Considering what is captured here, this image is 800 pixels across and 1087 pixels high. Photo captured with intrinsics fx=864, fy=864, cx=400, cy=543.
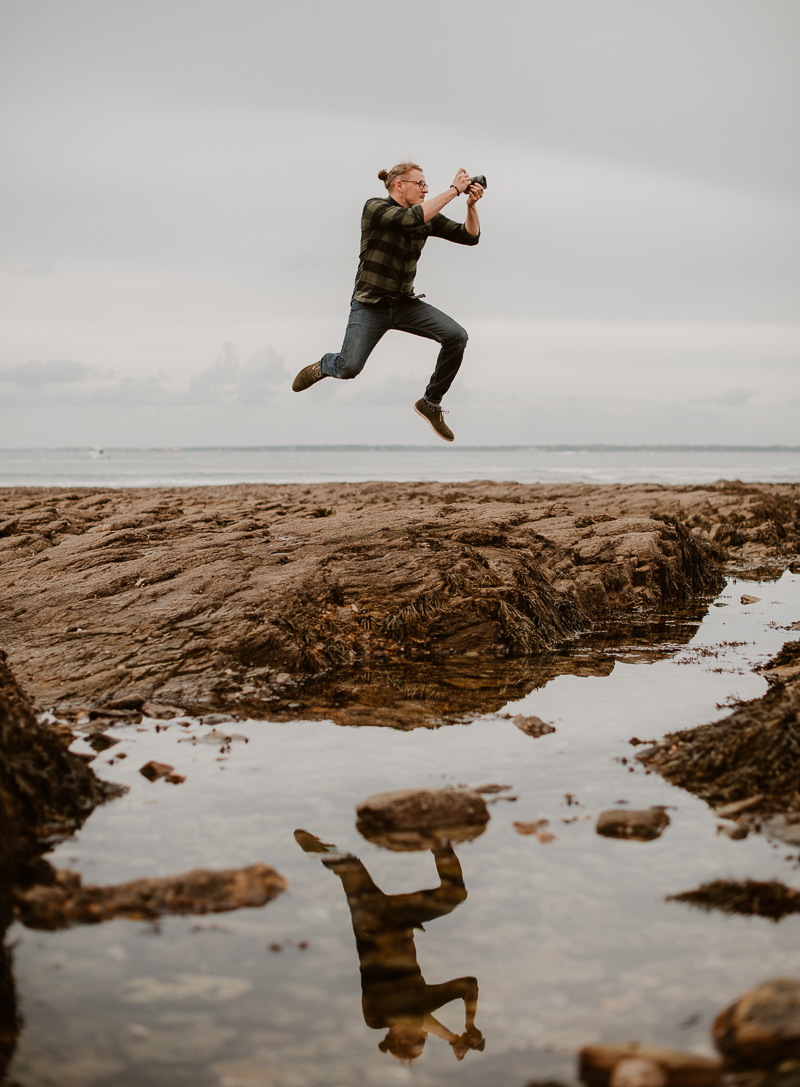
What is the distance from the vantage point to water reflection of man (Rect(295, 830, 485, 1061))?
2.55m

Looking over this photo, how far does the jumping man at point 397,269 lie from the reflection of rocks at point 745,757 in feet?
14.3

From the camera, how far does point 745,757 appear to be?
4391 millimetres

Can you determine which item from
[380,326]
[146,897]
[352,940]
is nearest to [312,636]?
[380,326]

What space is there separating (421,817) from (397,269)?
507cm

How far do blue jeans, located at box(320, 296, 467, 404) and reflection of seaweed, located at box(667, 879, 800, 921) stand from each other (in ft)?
18.0

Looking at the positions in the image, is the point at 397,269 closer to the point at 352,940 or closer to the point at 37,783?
the point at 37,783

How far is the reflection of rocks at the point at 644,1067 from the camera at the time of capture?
2.21 m

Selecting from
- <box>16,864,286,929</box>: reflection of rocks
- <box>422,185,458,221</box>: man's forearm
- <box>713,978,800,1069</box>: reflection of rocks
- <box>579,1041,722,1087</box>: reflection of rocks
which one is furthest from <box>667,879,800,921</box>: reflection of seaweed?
<box>422,185,458,221</box>: man's forearm

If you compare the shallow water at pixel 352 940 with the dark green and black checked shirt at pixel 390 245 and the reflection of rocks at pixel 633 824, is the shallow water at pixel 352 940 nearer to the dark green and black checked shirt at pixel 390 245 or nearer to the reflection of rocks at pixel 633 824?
the reflection of rocks at pixel 633 824

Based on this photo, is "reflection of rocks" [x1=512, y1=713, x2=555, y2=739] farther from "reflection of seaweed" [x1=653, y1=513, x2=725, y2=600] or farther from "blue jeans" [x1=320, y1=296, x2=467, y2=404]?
"reflection of seaweed" [x1=653, y1=513, x2=725, y2=600]

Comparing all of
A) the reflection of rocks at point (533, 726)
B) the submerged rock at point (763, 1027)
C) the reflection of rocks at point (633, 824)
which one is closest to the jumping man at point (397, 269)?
the reflection of rocks at point (533, 726)

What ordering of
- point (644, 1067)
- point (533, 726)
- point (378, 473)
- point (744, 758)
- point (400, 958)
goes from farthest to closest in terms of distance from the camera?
point (378, 473)
point (533, 726)
point (744, 758)
point (400, 958)
point (644, 1067)

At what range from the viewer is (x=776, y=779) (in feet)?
13.7

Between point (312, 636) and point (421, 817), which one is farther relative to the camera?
point (312, 636)
